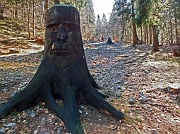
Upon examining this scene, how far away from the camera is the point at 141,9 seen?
15.0m

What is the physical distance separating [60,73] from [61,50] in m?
0.51

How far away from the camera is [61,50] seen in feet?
13.1

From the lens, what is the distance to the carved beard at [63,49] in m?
4.02

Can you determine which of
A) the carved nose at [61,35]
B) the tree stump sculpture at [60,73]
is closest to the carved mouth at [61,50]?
the tree stump sculpture at [60,73]

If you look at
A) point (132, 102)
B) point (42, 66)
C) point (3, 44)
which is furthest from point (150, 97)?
point (3, 44)

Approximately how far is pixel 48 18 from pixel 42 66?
3.59ft

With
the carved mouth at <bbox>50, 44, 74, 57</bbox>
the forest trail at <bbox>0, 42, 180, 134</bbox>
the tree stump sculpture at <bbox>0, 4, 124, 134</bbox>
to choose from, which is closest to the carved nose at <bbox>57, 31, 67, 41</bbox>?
the tree stump sculpture at <bbox>0, 4, 124, 134</bbox>

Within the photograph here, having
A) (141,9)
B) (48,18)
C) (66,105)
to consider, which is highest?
(141,9)

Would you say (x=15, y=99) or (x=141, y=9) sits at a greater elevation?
(x=141, y=9)

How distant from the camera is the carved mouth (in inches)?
157

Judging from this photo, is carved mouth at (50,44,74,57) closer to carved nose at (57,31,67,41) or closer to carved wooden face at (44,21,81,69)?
carved wooden face at (44,21,81,69)

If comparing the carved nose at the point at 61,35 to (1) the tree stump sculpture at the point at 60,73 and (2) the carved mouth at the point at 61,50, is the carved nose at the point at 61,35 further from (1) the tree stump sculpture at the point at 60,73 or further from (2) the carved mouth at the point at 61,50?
(2) the carved mouth at the point at 61,50

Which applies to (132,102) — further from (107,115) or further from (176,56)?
(176,56)

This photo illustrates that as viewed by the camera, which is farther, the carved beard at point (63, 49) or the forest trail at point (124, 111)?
the carved beard at point (63, 49)
